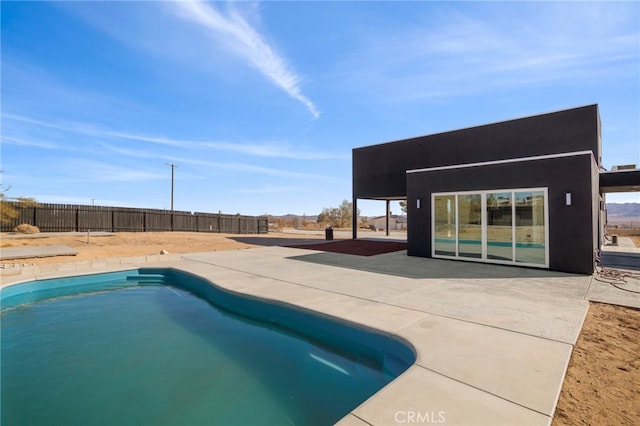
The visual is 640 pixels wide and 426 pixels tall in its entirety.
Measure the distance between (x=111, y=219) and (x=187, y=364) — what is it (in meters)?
20.7

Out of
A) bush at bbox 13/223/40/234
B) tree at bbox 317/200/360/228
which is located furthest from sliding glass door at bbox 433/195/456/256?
tree at bbox 317/200/360/228

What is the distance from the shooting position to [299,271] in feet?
24.6

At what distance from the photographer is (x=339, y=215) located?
133 feet

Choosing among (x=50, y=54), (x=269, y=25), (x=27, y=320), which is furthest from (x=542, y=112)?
(x=50, y=54)

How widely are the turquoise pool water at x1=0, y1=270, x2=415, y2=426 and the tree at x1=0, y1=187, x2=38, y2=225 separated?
14621 millimetres

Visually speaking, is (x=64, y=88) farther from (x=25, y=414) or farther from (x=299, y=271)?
(x=25, y=414)

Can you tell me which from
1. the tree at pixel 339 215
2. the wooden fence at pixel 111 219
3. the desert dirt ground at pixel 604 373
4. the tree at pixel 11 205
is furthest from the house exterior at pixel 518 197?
the tree at pixel 339 215

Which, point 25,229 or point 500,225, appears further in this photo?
point 25,229

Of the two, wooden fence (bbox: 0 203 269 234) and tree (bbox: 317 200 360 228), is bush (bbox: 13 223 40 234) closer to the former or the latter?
wooden fence (bbox: 0 203 269 234)

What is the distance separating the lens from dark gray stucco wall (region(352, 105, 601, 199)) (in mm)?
10594

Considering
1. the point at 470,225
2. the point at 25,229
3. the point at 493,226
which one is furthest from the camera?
the point at 25,229

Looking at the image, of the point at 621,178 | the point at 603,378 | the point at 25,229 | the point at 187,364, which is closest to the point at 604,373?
the point at 603,378

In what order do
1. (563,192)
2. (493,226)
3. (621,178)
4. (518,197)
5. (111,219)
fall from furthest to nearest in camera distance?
(111,219), (621,178), (493,226), (518,197), (563,192)

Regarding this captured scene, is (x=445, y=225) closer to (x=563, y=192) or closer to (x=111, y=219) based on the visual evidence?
(x=563, y=192)
